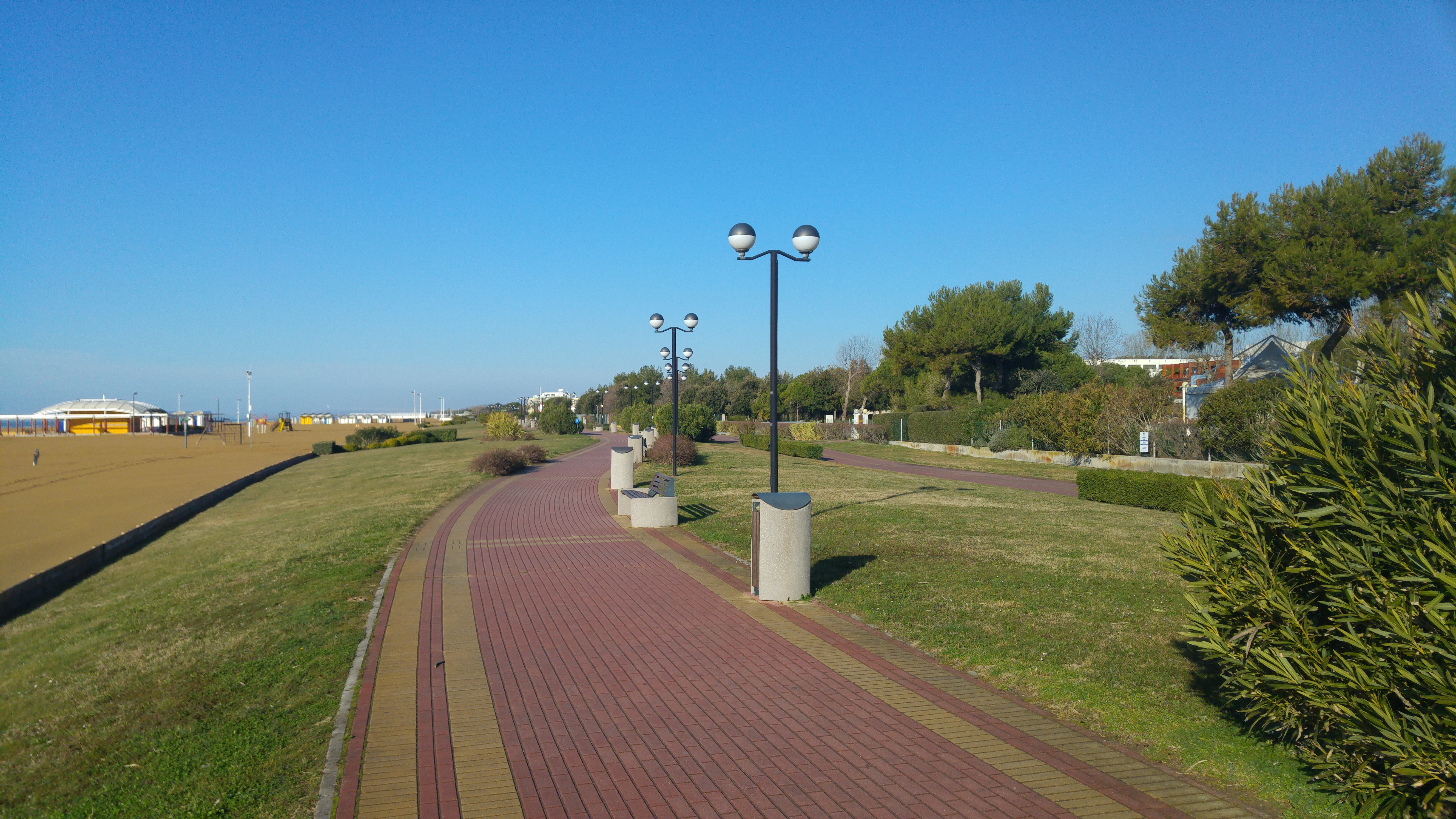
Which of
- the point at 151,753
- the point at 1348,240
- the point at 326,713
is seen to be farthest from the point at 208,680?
the point at 1348,240

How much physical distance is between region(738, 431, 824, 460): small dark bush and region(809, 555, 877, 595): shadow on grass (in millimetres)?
22970

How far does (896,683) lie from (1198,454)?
2253cm

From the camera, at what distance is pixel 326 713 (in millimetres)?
5441

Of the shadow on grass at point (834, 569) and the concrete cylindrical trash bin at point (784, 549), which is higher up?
the concrete cylindrical trash bin at point (784, 549)

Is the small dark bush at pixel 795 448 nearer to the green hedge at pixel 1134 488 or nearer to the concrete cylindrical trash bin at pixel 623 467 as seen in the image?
the green hedge at pixel 1134 488

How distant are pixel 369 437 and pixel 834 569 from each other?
42.6 m

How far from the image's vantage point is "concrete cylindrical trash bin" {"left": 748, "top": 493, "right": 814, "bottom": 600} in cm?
843

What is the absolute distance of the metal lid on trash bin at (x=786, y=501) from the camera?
842cm

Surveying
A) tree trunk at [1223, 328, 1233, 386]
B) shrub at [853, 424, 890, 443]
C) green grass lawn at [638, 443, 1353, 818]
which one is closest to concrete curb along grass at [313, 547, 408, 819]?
green grass lawn at [638, 443, 1353, 818]

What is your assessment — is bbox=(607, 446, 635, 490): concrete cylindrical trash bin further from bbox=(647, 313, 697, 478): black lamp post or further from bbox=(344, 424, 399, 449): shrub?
bbox=(344, 424, 399, 449): shrub

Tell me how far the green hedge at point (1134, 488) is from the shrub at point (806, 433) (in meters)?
27.8

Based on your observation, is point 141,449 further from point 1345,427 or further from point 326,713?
point 1345,427

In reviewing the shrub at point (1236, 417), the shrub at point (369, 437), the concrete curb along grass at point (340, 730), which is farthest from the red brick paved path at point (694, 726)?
the shrub at point (369, 437)

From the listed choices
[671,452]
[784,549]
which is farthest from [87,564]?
[671,452]
